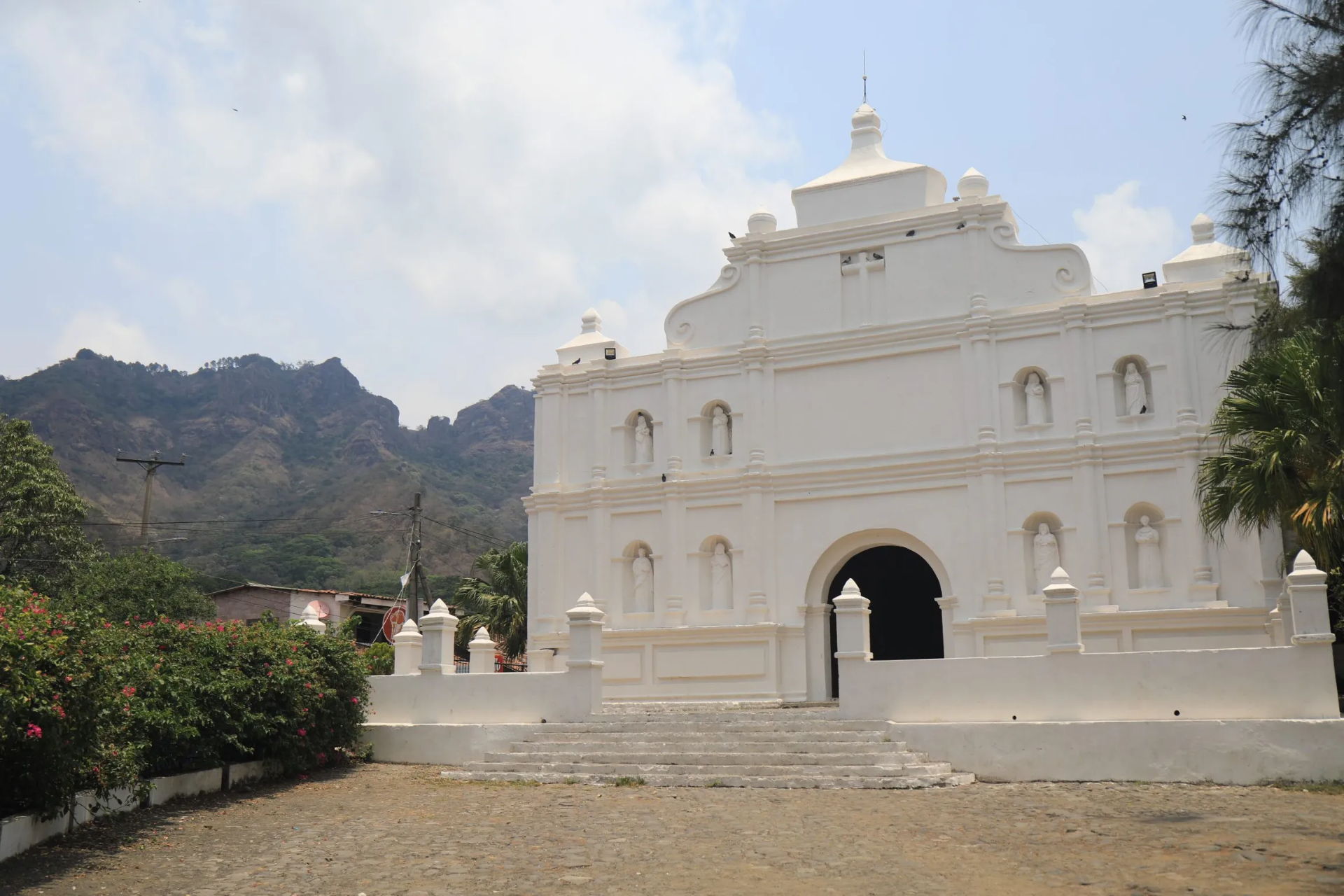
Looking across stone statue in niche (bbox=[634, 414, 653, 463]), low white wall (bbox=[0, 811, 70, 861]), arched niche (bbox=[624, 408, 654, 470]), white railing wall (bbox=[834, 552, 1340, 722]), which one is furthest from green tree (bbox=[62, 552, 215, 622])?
white railing wall (bbox=[834, 552, 1340, 722])

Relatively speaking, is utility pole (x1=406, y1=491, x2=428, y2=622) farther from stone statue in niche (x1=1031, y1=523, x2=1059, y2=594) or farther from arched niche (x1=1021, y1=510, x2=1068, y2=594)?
stone statue in niche (x1=1031, y1=523, x2=1059, y2=594)

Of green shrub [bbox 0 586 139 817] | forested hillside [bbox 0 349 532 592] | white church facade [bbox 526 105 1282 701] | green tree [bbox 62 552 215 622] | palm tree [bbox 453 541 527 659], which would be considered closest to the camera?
green shrub [bbox 0 586 139 817]

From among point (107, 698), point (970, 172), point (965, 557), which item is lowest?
point (107, 698)

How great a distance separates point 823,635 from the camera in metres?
21.1

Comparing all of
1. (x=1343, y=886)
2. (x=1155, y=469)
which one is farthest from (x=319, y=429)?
(x=1343, y=886)

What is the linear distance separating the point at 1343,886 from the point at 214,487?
236 ft

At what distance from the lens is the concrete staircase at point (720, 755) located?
14484 millimetres

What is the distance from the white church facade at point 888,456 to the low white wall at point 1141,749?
4.57 m

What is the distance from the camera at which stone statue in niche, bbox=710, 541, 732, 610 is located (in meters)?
21.5

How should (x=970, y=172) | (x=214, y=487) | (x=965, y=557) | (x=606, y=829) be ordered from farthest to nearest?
(x=214, y=487)
(x=970, y=172)
(x=965, y=557)
(x=606, y=829)

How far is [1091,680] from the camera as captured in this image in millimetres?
15156

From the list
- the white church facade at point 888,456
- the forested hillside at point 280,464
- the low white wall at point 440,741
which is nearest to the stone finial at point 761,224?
the white church facade at point 888,456

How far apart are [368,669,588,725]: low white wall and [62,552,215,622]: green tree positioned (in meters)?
7.89

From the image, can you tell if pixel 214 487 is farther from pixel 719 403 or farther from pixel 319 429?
pixel 719 403
